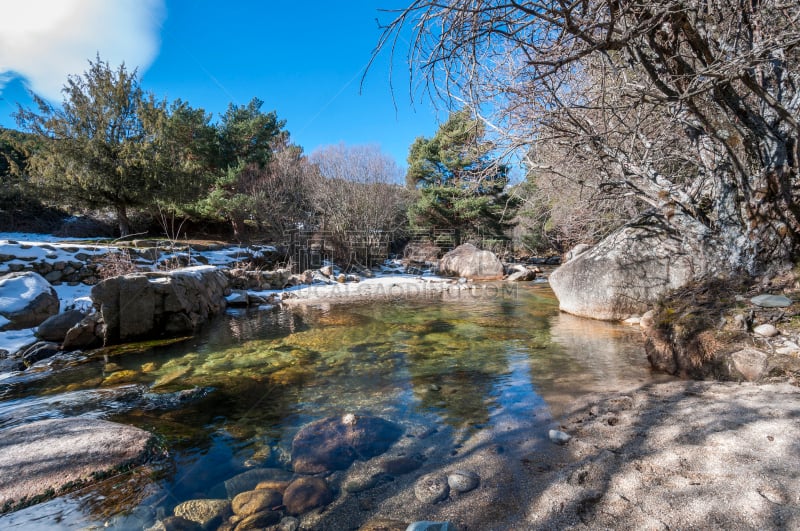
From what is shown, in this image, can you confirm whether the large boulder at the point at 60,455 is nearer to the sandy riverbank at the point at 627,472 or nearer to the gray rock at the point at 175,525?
the gray rock at the point at 175,525

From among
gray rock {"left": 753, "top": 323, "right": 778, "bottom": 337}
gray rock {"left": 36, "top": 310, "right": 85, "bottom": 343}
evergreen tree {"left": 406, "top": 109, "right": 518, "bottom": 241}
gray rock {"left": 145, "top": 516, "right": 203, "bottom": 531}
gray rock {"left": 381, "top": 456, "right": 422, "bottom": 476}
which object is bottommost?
gray rock {"left": 145, "top": 516, "right": 203, "bottom": 531}

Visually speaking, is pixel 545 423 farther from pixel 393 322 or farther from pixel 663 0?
pixel 393 322

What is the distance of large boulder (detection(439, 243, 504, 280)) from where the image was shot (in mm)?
14641

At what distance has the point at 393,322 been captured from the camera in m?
7.14

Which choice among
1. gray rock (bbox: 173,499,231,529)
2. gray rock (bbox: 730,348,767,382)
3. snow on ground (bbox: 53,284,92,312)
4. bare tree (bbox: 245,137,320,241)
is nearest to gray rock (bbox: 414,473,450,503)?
gray rock (bbox: 173,499,231,529)

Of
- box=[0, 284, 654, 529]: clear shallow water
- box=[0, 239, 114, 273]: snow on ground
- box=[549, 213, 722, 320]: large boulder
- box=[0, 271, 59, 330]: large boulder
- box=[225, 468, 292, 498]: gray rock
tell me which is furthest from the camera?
box=[0, 239, 114, 273]: snow on ground

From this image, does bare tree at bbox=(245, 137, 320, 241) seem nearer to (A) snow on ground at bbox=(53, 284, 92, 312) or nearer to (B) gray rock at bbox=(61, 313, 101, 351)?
(A) snow on ground at bbox=(53, 284, 92, 312)

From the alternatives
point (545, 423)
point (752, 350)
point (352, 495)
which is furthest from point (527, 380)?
point (352, 495)

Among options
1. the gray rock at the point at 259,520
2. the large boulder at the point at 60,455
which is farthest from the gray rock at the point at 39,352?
the gray rock at the point at 259,520

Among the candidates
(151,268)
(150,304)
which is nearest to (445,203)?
(151,268)

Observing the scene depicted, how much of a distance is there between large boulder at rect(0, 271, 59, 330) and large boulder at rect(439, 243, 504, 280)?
12663 millimetres

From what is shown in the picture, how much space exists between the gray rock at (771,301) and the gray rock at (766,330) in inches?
14.7

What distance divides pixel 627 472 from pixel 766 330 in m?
2.43

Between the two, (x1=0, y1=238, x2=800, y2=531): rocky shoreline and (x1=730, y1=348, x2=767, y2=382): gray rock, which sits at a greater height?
(x1=730, y1=348, x2=767, y2=382): gray rock
